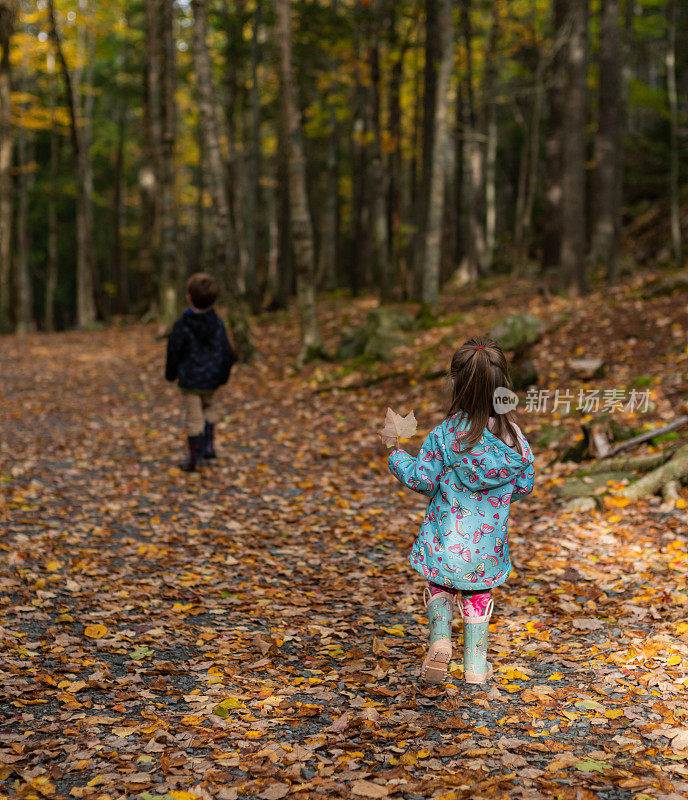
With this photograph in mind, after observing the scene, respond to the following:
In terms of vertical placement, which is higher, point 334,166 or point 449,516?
point 334,166

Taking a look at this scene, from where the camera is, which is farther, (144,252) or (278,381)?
(144,252)

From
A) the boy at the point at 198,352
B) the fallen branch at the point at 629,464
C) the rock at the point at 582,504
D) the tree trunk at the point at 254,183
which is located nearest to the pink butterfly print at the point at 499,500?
the rock at the point at 582,504

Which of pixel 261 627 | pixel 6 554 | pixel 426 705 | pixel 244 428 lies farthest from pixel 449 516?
pixel 244 428

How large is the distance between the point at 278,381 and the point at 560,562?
795cm

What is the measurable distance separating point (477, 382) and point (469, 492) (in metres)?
0.56

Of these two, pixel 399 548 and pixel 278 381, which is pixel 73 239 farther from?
pixel 399 548

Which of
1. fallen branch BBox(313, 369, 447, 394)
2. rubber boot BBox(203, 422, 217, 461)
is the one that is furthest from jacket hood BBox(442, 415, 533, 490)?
fallen branch BBox(313, 369, 447, 394)

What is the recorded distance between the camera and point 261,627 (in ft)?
Result: 14.9

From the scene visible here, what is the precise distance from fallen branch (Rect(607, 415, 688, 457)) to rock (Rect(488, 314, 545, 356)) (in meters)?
3.25

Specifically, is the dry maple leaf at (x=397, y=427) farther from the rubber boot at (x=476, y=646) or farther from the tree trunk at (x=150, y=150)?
the tree trunk at (x=150, y=150)

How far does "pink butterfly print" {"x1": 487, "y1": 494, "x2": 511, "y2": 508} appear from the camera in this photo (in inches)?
141

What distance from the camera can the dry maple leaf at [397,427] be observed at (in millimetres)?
3412

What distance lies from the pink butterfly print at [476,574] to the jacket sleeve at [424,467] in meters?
0.47

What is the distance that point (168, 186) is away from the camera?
639 inches
